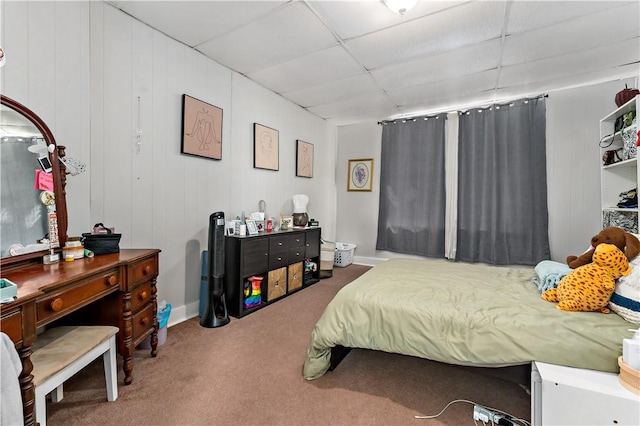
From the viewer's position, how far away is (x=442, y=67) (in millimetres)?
2961

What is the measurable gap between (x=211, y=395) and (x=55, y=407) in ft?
2.58

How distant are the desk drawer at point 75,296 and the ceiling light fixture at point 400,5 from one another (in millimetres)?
2432

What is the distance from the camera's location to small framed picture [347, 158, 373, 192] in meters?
4.98

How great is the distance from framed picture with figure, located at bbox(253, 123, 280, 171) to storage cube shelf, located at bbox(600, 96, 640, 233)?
3536mm

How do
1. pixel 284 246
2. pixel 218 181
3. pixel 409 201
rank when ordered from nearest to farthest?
pixel 218 181
pixel 284 246
pixel 409 201

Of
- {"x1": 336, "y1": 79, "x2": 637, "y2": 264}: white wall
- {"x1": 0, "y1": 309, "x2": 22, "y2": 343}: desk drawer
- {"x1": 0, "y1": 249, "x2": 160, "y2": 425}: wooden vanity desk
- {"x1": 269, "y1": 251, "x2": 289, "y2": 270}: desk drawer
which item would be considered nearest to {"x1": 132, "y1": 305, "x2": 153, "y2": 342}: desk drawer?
{"x1": 0, "y1": 249, "x2": 160, "y2": 425}: wooden vanity desk

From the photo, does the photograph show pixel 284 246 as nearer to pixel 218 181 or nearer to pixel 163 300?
pixel 218 181

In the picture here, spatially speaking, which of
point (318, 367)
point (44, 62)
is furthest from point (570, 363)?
point (44, 62)

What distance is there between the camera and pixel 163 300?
247 centimetres

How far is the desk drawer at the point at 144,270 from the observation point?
1687 mm

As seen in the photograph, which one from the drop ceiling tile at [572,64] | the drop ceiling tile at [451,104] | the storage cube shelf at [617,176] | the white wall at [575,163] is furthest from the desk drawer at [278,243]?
the white wall at [575,163]

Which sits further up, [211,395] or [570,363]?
[570,363]

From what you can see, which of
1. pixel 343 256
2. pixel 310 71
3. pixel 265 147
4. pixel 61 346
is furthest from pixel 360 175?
pixel 61 346

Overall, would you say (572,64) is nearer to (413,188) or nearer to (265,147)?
(413,188)
